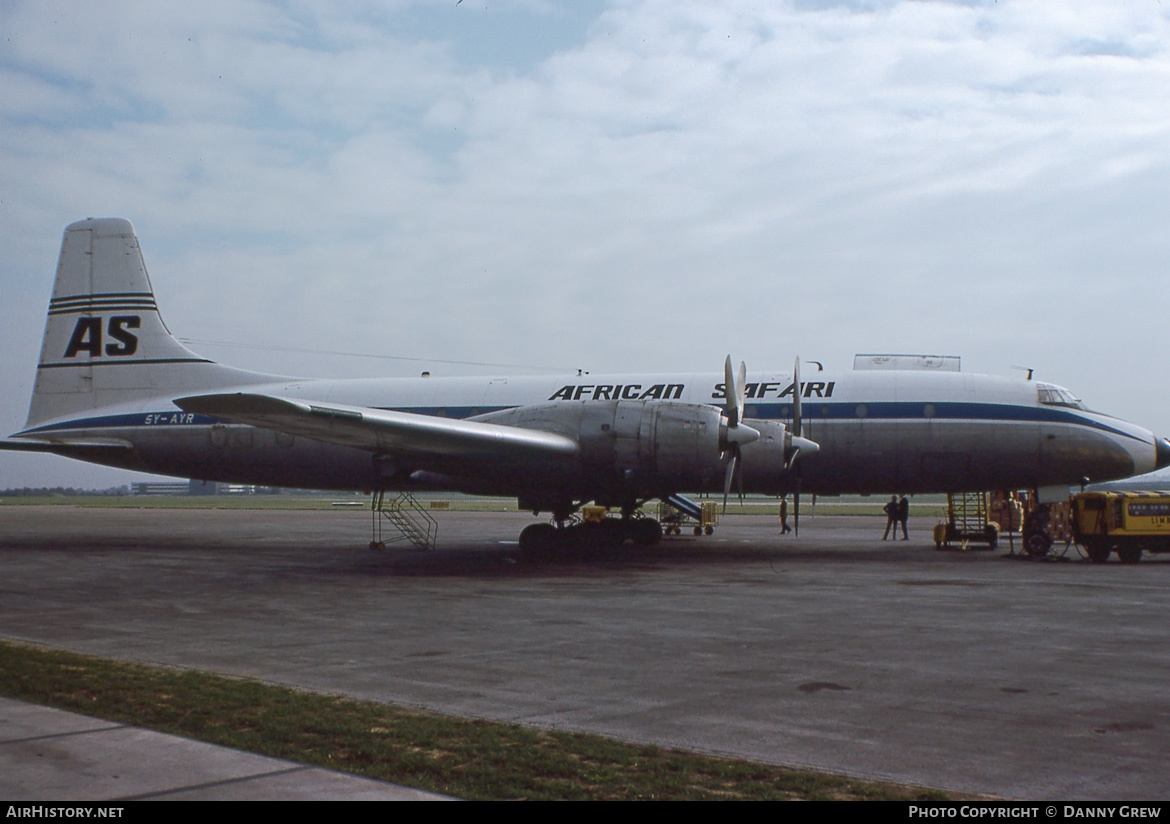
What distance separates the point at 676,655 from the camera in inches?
384

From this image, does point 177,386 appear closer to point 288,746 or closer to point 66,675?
point 66,675

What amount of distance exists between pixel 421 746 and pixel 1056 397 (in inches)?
780

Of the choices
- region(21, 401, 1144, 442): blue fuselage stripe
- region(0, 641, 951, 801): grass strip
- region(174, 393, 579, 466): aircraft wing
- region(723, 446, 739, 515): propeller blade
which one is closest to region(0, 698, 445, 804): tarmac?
region(0, 641, 951, 801): grass strip

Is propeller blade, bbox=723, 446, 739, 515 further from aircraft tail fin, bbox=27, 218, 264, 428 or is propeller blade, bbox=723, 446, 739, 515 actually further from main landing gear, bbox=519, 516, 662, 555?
aircraft tail fin, bbox=27, 218, 264, 428

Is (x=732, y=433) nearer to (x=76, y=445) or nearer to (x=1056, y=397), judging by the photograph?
(x=1056, y=397)

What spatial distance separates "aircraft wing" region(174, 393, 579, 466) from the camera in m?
16.3

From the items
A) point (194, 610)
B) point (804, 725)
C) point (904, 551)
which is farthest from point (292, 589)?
point (904, 551)

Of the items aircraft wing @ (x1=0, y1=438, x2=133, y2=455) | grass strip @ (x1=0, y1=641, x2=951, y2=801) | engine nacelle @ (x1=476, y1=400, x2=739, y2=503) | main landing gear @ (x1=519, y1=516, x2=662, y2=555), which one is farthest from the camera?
aircraft wing @ (x1=0, y1=438, x2=133, y2=455)

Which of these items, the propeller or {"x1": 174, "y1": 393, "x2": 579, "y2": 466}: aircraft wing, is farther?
the propeller

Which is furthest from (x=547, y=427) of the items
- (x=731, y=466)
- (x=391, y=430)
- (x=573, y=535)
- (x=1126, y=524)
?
(x=1126, y=524)

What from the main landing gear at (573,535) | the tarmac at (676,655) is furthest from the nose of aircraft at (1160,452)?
the main landing gear at (573,535)

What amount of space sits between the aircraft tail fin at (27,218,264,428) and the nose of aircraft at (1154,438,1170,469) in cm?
2486

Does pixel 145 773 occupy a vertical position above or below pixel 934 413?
below

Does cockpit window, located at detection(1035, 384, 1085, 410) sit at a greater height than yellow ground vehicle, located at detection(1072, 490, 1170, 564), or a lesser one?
greater
